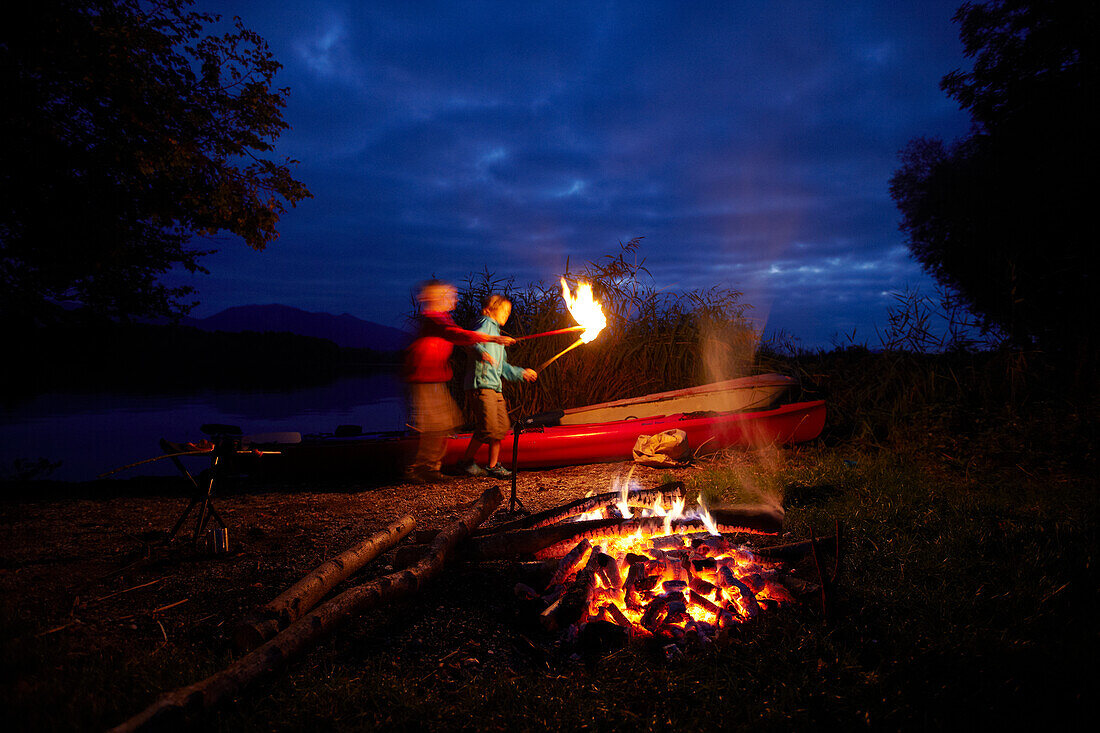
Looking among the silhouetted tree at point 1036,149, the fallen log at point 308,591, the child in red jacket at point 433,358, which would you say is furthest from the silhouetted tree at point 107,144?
the silhouetted tree at point 1036,149

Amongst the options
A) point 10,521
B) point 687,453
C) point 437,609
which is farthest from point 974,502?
point 10,521

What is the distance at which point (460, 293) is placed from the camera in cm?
978

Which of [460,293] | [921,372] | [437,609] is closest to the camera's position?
[437,609]

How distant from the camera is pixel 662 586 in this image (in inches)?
113

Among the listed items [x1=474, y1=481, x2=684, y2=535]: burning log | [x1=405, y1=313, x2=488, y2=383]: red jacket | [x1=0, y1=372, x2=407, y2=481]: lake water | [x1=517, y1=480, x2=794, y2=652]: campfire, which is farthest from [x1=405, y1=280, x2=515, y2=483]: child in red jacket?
[x1=0, y1=372, x2=407, y2=481]: lake water

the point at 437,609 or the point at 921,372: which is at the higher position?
the point at 921,372

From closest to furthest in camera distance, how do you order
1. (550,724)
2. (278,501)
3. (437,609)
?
(550,724) → (437,609) → (278,501)

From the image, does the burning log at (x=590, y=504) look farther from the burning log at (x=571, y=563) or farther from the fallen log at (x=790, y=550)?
the fallen log at (x=790, y=550)

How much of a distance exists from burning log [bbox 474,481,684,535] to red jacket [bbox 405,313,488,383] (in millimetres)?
2885

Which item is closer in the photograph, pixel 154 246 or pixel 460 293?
pixel 154 246

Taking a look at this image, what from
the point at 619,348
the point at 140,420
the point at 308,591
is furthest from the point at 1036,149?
the point at 140,420

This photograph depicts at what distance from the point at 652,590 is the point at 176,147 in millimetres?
7261

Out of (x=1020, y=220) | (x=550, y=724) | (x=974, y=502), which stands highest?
(x=1020, y=220)

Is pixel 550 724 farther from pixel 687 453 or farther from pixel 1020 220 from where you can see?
pixel 1020 220
